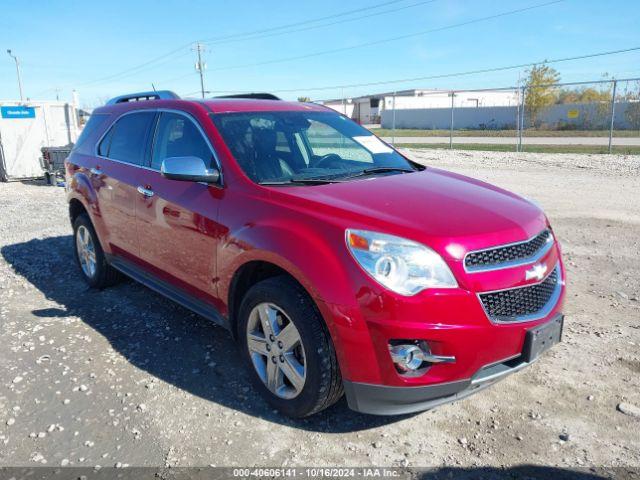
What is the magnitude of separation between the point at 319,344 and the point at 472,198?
1385 millimetres

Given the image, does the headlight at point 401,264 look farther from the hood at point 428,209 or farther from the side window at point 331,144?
the side window at point 331,144

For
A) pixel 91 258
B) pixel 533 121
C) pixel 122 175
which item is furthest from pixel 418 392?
pixel 533 121

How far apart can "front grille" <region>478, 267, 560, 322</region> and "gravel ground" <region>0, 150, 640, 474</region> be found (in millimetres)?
729

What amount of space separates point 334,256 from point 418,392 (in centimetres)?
80

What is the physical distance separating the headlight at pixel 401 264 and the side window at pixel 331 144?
153cm

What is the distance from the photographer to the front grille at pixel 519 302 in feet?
8.66

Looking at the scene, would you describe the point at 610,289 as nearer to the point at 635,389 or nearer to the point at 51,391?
the point at 635,389

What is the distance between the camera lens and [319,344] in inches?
109

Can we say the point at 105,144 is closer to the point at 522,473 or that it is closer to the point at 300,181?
the point at 300,181

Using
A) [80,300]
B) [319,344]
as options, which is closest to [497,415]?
[319,344]

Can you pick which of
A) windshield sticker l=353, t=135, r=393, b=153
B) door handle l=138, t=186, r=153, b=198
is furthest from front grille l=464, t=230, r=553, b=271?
door handle l=138, t=186, r=153, b=198

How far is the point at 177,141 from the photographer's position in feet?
13.3

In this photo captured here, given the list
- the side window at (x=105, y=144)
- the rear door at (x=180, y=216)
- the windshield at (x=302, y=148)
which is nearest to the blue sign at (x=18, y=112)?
the side window at (x=105, y=144)

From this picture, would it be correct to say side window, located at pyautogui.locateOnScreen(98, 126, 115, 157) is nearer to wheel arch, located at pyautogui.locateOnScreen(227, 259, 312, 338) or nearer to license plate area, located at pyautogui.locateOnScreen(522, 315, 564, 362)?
wheel arch, located at pyautogui.locateOnScreen(227, 259, 312, 338)
